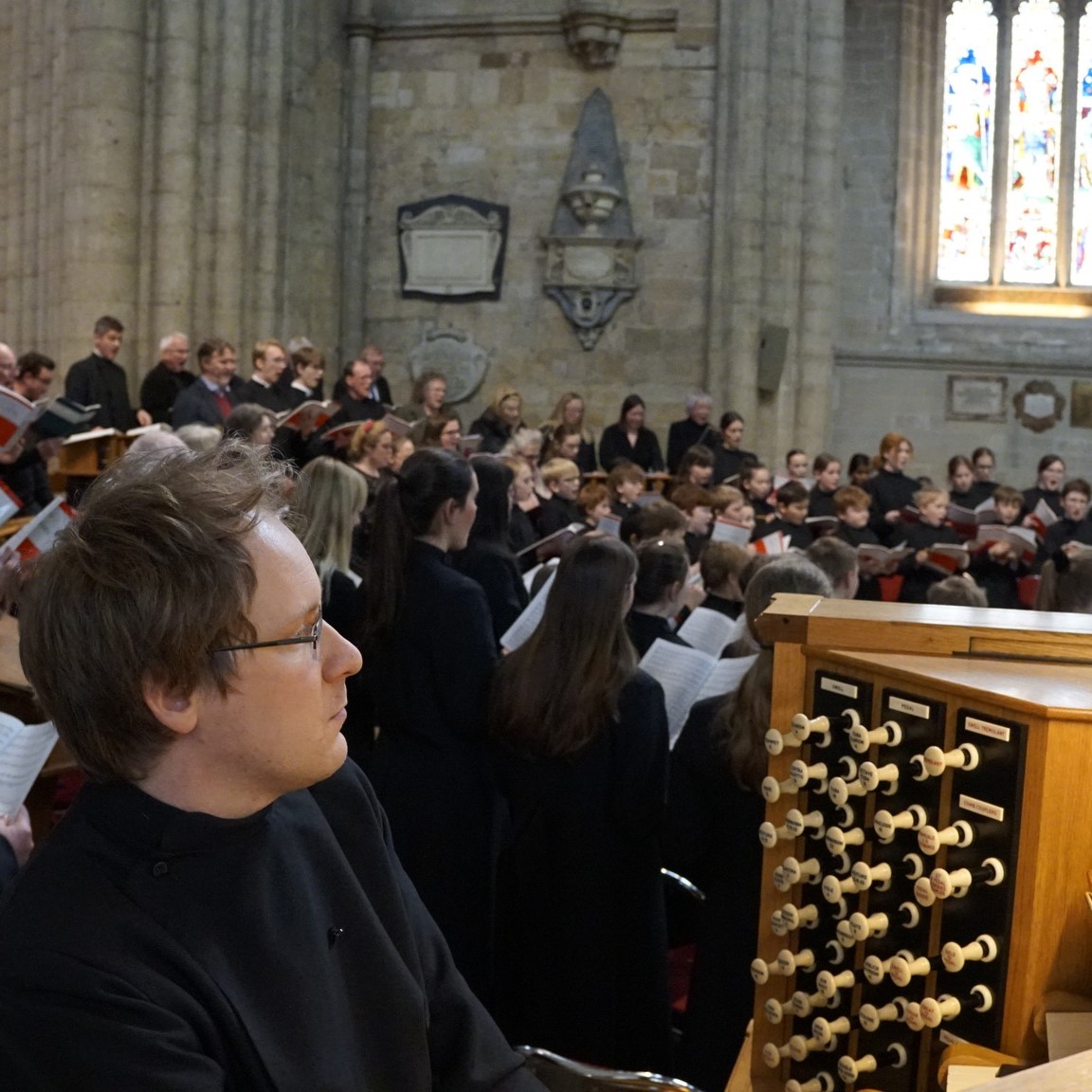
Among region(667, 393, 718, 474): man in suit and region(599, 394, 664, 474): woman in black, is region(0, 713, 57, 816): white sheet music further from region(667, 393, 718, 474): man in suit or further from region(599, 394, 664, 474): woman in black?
region(667, 393, 718, 474): man in suit

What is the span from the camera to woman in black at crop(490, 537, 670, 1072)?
346 cm

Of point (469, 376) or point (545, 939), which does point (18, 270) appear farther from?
point (545, 939)

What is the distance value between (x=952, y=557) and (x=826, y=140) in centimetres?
594

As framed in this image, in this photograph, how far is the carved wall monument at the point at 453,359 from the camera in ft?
46.2

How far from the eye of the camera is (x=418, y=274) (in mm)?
14289

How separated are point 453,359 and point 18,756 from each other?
461 inches

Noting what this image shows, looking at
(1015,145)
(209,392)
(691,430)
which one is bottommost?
(691,430)

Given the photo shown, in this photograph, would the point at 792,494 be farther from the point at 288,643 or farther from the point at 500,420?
the point at 288,643

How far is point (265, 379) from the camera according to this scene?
359 inches

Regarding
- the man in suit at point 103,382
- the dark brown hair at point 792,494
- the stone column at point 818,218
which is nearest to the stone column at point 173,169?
the man in suit at point 103,382

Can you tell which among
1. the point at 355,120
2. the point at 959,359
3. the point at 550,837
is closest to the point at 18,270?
the point at 355,120

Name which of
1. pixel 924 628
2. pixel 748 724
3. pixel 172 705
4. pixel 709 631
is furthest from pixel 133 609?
pixel 709 631

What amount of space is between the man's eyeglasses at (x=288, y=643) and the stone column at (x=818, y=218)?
40.9ft

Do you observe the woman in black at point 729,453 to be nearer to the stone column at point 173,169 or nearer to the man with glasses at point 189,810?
the stone column at point 173,169
